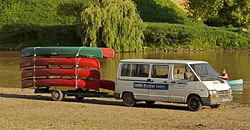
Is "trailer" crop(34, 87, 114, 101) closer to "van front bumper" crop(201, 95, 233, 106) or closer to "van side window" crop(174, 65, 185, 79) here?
"van side window" crop(174, 65, 185, 79)

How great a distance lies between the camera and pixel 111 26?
7238 cm

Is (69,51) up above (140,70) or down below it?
above

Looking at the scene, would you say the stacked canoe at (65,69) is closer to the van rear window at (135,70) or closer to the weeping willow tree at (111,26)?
the van rear window at (135,70)

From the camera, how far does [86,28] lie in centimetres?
7200

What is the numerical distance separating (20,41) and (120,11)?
17388 mm

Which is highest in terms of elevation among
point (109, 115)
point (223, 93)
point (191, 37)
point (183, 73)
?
point (191, 37)

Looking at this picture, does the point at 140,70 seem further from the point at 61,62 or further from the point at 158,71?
the point at 61,62

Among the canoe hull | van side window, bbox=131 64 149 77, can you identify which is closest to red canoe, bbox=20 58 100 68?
the canoe hull

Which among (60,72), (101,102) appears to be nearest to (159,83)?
(101,102)

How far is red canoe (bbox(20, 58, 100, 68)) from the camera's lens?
27109 millimetres

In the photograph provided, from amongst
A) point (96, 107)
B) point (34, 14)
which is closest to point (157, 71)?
point (96, 107)

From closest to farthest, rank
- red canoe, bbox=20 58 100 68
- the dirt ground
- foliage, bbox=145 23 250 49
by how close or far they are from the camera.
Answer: the dirt ground
red canoe, bbox=20 58 100 68
foliage, bbox=145 23 250 49

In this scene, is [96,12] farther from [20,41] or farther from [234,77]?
[234,77]

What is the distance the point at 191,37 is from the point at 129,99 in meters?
59.6
